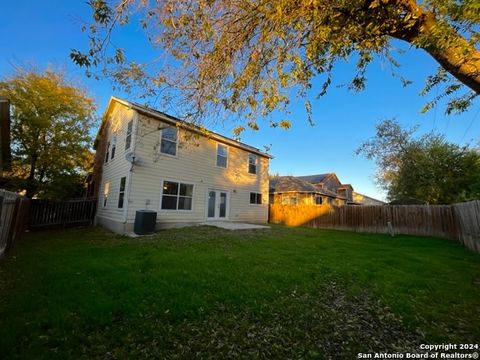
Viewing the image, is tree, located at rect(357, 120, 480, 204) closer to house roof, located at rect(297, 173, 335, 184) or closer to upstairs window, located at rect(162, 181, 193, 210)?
house roof, located at rect(297, 173, 335, 184)

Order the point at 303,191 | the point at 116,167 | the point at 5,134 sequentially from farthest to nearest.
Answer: the point at 303,191 < the point at 116,167 < the point at 5,134

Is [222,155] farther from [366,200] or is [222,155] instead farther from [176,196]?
[366,200]

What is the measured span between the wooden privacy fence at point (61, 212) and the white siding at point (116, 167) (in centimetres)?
64

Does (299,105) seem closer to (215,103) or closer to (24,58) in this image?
(215,103)

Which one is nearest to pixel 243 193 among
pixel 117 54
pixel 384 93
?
pixel 384 93

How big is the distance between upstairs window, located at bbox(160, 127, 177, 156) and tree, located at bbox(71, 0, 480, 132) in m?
7.73

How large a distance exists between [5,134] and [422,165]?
27461 millimetres

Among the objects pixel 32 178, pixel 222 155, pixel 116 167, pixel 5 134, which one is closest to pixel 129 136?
pixel 116 167

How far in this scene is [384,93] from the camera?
25.5ft

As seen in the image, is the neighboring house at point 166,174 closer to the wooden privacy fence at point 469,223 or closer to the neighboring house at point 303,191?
the neighboring house at point 303,191

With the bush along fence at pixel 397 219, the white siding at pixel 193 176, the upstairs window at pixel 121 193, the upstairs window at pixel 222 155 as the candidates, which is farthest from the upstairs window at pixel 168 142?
the bush along fence at pixel 397 219

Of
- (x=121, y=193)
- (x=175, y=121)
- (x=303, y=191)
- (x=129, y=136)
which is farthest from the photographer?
(x=303, y=191)

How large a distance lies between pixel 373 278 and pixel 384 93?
5.79m

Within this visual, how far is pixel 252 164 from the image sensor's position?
1806cm
